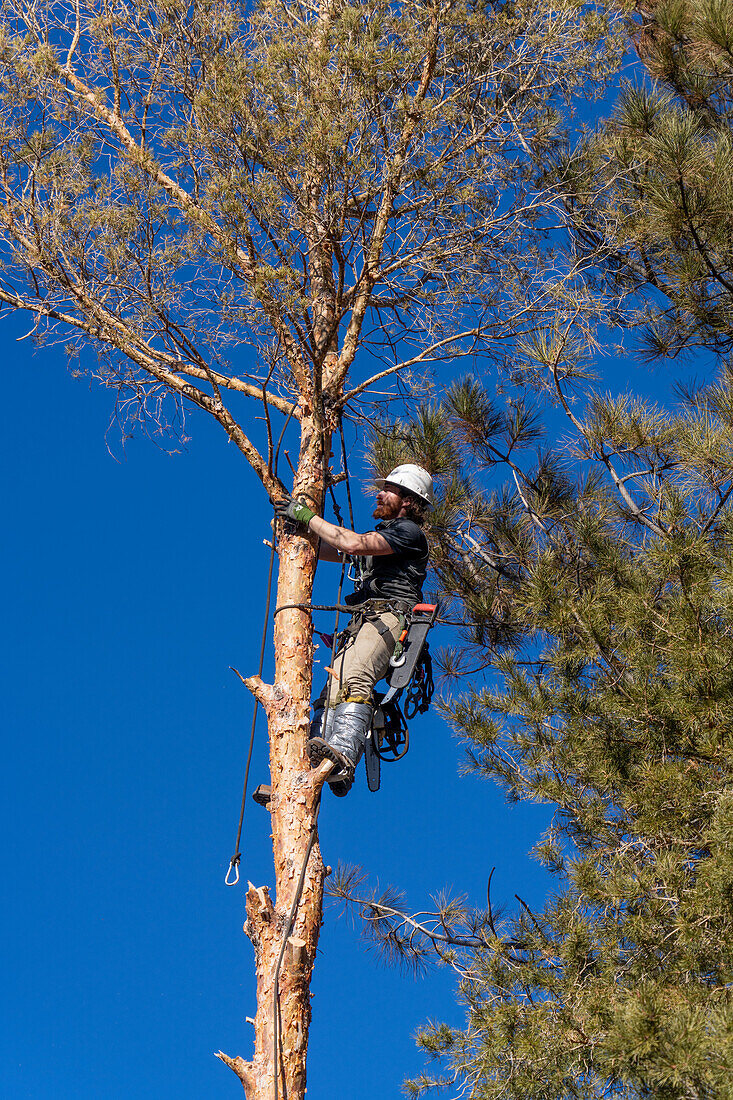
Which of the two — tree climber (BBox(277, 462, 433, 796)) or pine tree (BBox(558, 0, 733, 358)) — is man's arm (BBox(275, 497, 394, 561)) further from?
pine tree (BBox(558, 0, 733, 358))

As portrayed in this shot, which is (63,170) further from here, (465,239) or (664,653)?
(664,653)

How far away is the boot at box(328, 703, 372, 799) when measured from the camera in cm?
447

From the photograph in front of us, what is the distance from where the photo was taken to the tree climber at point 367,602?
457cm

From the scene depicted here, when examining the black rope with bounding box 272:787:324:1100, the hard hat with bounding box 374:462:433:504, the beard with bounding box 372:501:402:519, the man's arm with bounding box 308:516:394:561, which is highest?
the hard hat with bounding box 374:462:433:504

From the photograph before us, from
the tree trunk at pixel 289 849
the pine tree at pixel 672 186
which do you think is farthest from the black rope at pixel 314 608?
the pine tree at pixel 672 186

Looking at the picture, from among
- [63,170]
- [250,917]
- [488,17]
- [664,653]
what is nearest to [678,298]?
[488,17]

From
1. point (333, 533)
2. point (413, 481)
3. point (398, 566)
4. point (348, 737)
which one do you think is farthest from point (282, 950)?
point (413, 481)

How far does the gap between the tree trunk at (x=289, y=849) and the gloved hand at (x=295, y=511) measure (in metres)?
0.08

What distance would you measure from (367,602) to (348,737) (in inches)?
25.8

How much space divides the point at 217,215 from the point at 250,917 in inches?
113

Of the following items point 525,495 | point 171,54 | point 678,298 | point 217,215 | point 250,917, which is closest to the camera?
point 250,917

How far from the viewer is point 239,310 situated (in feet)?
17.1

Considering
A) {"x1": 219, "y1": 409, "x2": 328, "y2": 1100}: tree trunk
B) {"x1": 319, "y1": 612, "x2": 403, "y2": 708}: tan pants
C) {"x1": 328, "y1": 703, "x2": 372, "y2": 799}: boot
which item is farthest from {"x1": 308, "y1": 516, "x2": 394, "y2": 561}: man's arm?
{"x1": 328, "y1": 703, "x2": 372, "y2": 799}: boot

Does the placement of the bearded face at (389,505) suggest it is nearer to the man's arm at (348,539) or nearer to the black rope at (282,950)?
the man's arm at (348,539)
